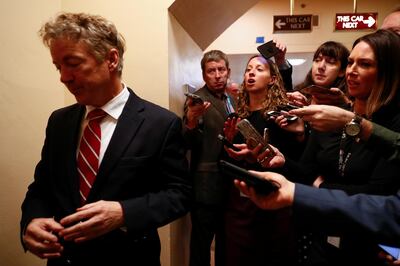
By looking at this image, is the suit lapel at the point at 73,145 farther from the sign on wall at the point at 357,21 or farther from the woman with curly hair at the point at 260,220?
the sign on wall at the point at 357,21

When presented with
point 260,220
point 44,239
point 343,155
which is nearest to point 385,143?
point 343,155

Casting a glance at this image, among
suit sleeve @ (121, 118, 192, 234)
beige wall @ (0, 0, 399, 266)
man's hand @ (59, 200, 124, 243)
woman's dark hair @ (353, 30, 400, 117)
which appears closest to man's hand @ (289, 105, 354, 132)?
woman's dark hair @ (353, 30, 400, 117)

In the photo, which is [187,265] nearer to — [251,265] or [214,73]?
[251,265]

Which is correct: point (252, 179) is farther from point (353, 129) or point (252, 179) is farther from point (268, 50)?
point (268, 50)

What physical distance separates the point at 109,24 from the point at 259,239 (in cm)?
130

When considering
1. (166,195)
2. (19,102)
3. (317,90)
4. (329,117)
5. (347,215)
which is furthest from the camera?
(19,102)

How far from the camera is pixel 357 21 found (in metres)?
4.33

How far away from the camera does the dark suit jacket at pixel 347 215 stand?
754 millimetres

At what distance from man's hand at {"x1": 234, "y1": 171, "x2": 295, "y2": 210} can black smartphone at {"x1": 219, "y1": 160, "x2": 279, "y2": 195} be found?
0.01 metres

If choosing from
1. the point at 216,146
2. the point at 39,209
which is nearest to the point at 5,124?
the point at 39,209

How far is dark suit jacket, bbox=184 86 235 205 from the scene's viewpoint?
190cm

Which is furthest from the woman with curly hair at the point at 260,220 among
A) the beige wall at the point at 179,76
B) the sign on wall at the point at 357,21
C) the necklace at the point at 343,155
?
the sign on wall at the point at 357,21

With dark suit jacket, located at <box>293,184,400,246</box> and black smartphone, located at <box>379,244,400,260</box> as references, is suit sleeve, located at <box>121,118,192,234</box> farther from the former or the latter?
black smartphone, located at <box>379,244,400,260</box>

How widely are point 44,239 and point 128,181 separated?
12.5 inches
